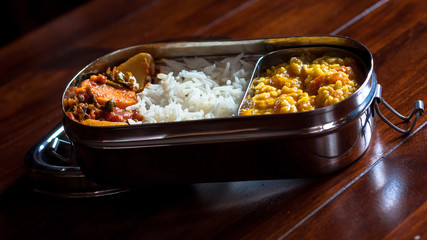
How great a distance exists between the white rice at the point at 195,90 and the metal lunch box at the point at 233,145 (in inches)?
4.7

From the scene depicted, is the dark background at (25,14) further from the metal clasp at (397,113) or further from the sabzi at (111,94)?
the metal clasp at (397,113)

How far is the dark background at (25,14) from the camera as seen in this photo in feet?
11.9

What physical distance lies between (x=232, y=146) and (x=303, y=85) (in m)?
0.35

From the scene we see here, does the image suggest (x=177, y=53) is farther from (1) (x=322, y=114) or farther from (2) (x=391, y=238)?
(2) (x=391, y=238)

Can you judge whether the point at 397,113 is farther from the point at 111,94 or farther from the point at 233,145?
the point at 111,94

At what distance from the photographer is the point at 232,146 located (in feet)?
4.33

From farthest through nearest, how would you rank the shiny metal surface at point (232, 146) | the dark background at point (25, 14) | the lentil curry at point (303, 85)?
the dark background at point (25, 14) → the lentil curry at point (303, 85) → the shiny metal surface at point (232, 146)

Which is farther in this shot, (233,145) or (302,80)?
(302,80)

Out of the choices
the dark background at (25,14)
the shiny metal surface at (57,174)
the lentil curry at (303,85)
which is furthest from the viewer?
the dark background at (25,14)

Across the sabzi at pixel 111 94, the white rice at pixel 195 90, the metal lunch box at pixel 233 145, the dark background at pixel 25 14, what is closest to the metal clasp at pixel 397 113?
the metal lunch box at pixel 233 145

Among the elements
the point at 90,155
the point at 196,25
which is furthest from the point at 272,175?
the point at 196,25

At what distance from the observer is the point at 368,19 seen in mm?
2051

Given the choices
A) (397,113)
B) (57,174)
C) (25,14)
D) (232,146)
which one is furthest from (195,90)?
(25,14)

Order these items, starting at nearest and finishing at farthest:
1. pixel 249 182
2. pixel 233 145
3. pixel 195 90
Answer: pixel 233 145 < pixel 249 182 < pixel 195 90
